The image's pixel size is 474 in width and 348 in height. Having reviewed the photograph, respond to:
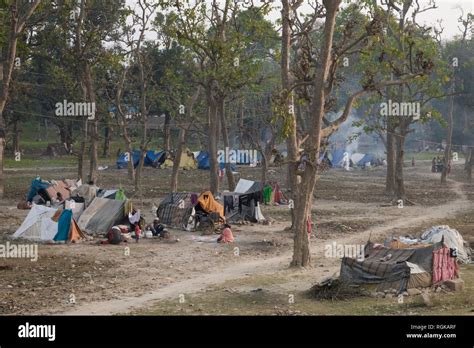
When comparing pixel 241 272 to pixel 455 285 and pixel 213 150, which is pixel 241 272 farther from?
pixel 213 150

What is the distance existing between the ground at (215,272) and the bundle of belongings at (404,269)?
57 centimetres

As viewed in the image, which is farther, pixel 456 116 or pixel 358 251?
pixel 456 116

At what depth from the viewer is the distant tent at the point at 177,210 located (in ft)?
86.1

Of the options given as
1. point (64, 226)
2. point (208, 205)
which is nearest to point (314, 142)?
point (208, 205)

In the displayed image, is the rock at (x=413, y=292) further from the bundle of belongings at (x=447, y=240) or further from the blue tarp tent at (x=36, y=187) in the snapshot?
the blue tarp tent at (x=36, y=187)

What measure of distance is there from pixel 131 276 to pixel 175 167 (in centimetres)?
1683

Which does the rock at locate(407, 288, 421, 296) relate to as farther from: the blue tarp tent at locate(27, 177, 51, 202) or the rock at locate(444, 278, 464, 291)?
the blue tarp tent at locate(27, 177, 51, 202)

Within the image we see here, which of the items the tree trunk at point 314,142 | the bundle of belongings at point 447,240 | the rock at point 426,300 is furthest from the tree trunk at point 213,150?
the rock at point 426,300

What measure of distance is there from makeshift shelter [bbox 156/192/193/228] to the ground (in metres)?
1.02

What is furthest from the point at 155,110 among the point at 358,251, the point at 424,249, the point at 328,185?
the point at 424,249

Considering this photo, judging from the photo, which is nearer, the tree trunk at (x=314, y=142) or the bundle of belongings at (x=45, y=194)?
the tree trunk at (x=314, y=142)

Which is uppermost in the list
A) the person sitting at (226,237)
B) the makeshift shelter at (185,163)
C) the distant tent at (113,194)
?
A: the makeshift shelter at (185,163)
